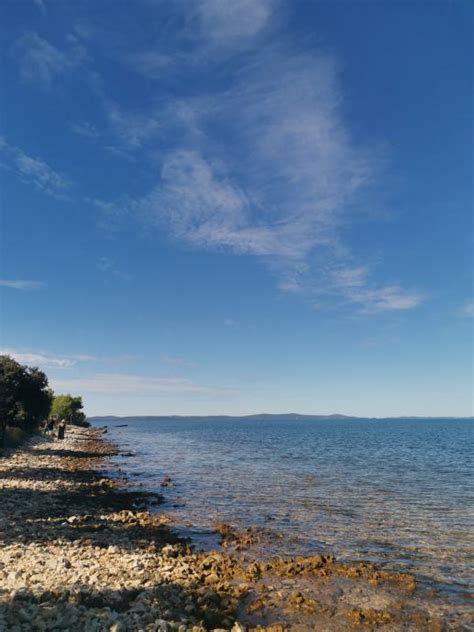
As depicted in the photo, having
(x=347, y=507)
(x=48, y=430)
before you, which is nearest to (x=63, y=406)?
(x=48, y=430)

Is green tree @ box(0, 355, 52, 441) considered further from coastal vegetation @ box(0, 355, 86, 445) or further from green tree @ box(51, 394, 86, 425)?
green tree @ box(51, 394, 86, 425)

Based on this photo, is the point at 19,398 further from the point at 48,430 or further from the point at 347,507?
the point at 347,507

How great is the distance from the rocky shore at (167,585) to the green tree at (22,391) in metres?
29.1

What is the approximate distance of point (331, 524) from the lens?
920 inches

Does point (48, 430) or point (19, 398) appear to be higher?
point (19, 398)

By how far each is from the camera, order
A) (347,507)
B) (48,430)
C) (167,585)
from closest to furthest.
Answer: (167,585)
(347,507)
(48,430)

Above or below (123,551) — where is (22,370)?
above

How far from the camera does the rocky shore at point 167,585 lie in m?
10.5

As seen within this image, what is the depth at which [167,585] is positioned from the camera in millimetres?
12812

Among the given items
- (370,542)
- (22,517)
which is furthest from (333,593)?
(22,517)

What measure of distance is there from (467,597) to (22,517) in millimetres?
17217

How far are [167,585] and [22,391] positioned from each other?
46.6 m

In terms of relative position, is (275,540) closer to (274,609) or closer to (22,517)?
(274,609)

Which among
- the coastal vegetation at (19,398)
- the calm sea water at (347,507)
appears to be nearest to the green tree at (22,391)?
the coastal vegetation at (19,398)
